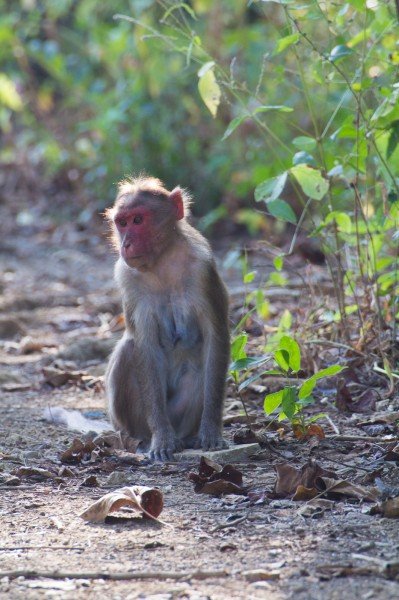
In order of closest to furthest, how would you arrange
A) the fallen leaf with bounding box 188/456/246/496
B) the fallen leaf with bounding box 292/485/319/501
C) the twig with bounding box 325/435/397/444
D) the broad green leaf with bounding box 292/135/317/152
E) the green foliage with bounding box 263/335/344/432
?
1. the fallen leaf with bounding box 292/485/319/501
2. the fallen leaf with bounding box 188/456/246/496
3. the green foliage with bounding box 263/335/344/432
4. the twig with bounding box 325/435/397/444
5. the broad green leaf with bounding box 292/135/317/152

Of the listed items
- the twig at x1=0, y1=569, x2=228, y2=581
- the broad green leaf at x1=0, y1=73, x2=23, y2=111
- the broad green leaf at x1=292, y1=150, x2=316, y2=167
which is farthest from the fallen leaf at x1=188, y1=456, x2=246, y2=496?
the broad green leaf at x1=0, y1=73, x2=23, y2=111

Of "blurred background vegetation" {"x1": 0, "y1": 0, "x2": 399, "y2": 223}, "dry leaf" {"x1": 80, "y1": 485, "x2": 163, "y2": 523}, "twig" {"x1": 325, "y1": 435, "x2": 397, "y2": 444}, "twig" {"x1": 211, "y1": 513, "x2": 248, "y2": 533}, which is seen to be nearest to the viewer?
"twig" {"x1": 211, "y1": 513, "x2": 248, "y2": 533}

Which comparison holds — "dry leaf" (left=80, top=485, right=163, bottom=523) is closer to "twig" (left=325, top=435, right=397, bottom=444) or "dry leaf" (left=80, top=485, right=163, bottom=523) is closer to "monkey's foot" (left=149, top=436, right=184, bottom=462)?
"monkey's foot" (left=149, top=436, right=184, bottom=462)

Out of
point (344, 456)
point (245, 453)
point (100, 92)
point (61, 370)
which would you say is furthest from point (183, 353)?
point (100, 92)

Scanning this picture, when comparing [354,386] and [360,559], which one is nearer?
[360,559]

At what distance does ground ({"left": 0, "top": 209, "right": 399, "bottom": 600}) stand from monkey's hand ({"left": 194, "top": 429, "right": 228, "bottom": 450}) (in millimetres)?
229

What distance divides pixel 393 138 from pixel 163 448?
6.51ft

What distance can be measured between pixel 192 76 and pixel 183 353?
761cm

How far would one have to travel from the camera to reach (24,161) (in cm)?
1675

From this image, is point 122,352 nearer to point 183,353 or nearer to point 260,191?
point 183,353

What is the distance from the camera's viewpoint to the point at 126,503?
4.32 meters

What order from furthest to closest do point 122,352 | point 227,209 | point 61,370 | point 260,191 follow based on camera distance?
point 227,209
point 61,370
point 122,352
point 260,191

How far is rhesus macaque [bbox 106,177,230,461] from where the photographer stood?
19.1 feet

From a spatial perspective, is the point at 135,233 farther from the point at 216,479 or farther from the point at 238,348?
the point at 216,479
